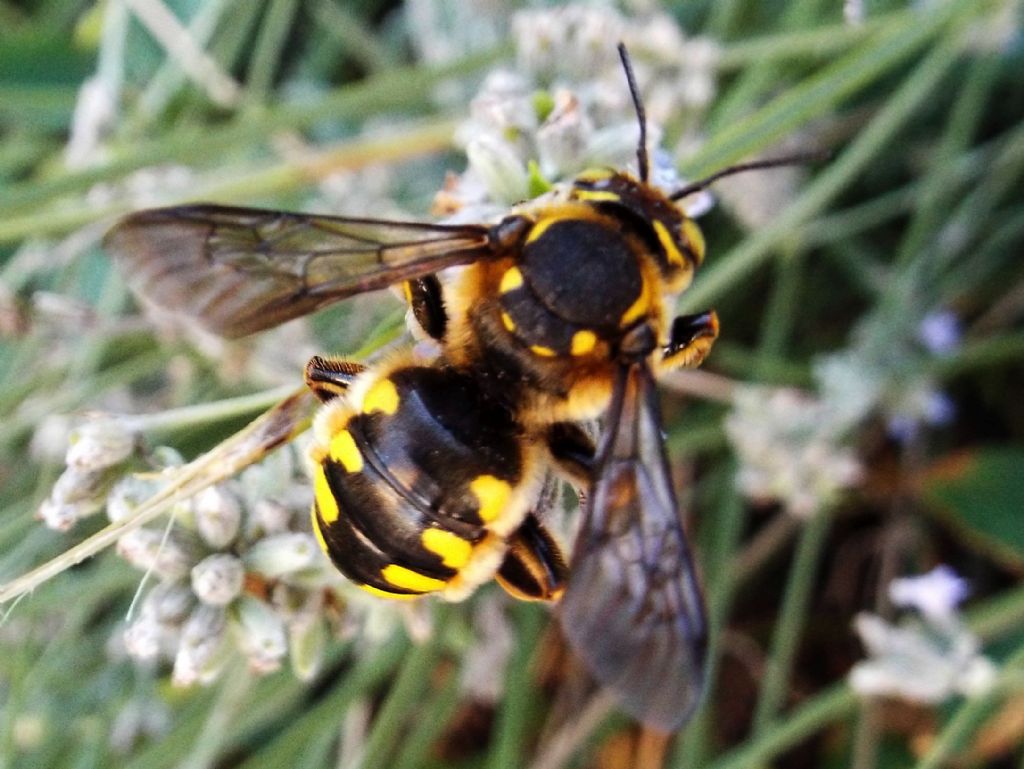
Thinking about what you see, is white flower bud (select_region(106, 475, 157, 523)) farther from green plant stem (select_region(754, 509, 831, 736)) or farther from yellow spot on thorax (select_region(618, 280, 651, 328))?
green plant stem (select_region(754, 509, 831, 736))

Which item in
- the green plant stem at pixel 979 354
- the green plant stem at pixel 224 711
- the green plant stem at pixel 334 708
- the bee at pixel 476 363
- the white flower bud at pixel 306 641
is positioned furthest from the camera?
the green plant stem at pixel 979 354

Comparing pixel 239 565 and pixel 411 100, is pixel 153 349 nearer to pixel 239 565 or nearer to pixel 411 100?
pixel 411 100

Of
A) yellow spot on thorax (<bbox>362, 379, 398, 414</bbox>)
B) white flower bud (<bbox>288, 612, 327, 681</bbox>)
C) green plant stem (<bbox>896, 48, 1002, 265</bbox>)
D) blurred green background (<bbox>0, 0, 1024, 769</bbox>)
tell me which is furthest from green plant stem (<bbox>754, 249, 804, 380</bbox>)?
yellow spot on thorax (<bbox>362, 379, 398, 414</bbox>)

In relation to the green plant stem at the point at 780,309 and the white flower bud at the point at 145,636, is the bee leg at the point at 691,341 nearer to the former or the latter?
the white flower bud at the point at 145,636

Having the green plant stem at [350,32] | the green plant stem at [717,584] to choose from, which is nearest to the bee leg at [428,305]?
the green plant stem at [717,584]

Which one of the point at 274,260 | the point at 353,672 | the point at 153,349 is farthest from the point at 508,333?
the point at 153,349

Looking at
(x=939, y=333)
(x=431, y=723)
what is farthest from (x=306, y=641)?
(x=939, y=333)
